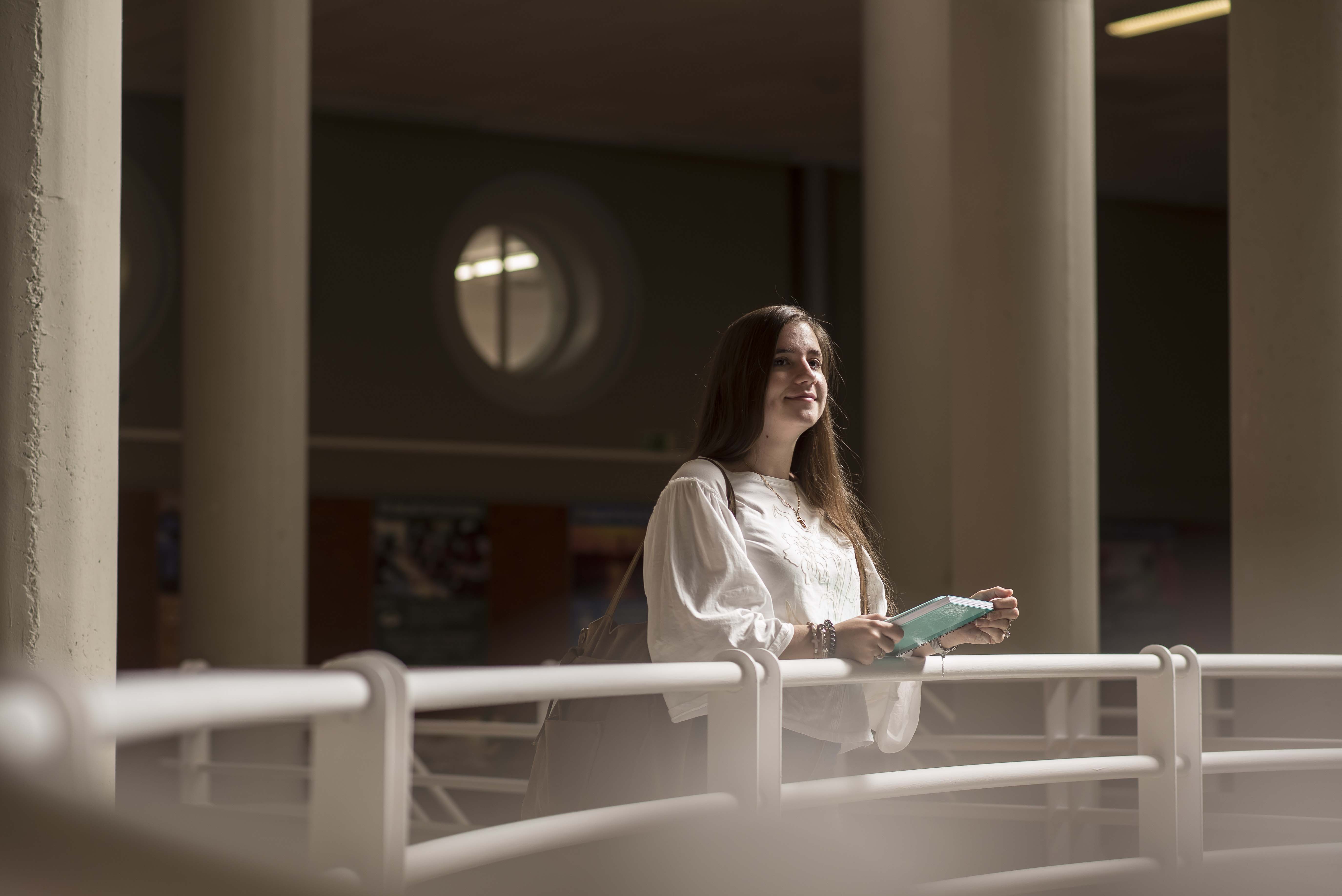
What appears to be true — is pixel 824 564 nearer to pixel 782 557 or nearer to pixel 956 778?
pixel 782 557

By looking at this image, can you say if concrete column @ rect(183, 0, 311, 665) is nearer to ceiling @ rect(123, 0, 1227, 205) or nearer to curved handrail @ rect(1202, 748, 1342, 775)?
ceiling @ rect(123, 0, 1227, 205)

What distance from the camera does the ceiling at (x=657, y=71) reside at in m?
13.2

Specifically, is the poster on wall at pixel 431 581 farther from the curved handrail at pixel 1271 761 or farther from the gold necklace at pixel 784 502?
the gold necklace at pixel 784 502

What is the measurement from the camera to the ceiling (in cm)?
1318

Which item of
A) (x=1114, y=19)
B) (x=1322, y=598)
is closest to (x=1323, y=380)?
(x=1322, y=598)

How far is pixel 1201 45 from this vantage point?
1391cm

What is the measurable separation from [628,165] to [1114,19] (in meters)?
5.84

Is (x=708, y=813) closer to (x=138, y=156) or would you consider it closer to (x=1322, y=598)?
(x=1322, y=598)

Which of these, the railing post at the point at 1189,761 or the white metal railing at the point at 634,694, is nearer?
the white metal railing at the point at 634,694

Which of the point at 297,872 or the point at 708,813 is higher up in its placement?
the point at 297,872

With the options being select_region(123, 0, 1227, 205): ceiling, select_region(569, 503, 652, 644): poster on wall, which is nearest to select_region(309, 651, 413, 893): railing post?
select_region(123, 0, 1227, 205): ceiling

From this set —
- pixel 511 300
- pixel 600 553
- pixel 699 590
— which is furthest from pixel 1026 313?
pixel 600 553

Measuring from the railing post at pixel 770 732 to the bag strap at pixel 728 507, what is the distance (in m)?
0.31

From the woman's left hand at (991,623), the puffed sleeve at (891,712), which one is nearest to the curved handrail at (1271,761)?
the puffed sleeve at (891,712)
